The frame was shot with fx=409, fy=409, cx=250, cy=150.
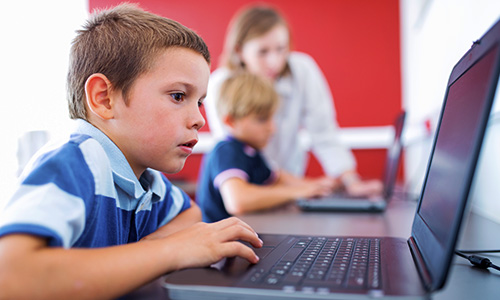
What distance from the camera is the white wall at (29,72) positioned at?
1971 millimetres

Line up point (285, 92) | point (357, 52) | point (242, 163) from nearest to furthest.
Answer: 1. point (242, 163)
2. point (285, 92)
3. point (357, 52)

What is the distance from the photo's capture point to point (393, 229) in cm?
→ 91

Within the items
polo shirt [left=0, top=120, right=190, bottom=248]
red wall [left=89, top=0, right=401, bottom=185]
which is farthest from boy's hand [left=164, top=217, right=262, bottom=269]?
red wall [left=89, top=0, right=401, bottom=185]

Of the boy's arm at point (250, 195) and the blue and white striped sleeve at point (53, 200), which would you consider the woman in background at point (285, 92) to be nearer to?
the boy's arm at point (250, 195)

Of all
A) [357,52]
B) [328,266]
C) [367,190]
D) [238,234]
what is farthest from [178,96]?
[357,52]

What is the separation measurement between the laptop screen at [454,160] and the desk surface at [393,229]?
0.06 meters

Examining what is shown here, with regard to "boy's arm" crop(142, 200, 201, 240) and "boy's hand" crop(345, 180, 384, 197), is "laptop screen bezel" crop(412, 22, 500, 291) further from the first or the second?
"boy's hand" crop(345, 180, 384, 197)

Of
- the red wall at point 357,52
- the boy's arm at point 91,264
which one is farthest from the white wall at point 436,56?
the boy's arm at point 91,264

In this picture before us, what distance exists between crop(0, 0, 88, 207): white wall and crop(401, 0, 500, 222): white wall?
5.23 ft

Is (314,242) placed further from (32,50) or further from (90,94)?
(32,50)

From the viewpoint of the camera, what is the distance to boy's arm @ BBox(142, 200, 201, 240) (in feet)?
2.55

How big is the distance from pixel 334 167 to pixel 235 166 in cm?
87

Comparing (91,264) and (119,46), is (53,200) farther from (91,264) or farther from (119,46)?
(119,46)

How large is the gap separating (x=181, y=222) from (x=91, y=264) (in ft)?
1.37
